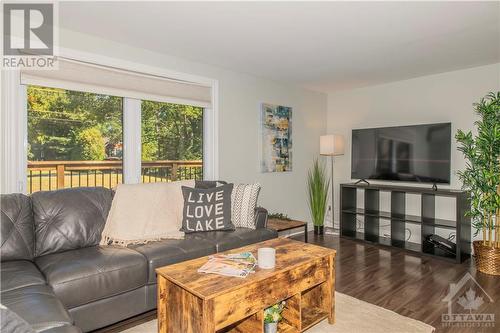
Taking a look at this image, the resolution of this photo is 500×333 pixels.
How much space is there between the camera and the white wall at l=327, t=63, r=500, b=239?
12.3 feet

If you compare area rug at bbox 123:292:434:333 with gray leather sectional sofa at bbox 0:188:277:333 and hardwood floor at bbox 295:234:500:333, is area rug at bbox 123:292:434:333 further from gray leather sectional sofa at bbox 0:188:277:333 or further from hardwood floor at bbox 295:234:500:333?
gray leather sectional sofa at bbox 0:188:277:333

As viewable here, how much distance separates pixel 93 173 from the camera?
308 cm

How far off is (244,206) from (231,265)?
128 cm

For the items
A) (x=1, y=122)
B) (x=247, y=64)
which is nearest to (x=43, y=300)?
(x=1, y=122)

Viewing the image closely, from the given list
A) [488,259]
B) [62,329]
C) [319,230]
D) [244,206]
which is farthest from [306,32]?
[319,230]

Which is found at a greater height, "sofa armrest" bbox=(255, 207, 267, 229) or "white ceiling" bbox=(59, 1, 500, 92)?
"white ceiling" bbox=(59, 1, 500, 92)

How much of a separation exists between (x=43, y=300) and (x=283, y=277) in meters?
1.26

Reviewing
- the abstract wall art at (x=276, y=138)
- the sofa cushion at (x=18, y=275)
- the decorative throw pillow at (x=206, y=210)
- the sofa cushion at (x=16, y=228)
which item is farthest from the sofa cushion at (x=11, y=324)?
the abstract wall art at (x=276, y=138)

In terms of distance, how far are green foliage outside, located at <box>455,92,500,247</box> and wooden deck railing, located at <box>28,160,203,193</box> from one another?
3017 millimetres

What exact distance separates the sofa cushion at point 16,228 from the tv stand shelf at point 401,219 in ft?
12.3

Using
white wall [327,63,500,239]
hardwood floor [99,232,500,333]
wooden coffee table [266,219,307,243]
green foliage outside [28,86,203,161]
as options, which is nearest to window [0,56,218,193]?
green foliage outside [28,86,203,161]

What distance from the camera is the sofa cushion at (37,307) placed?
132 cm

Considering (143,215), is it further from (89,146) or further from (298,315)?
(298,315)

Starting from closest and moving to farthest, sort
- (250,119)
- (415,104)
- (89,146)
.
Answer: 1. (89,146)
2. (250,119)
3. (415,104)
